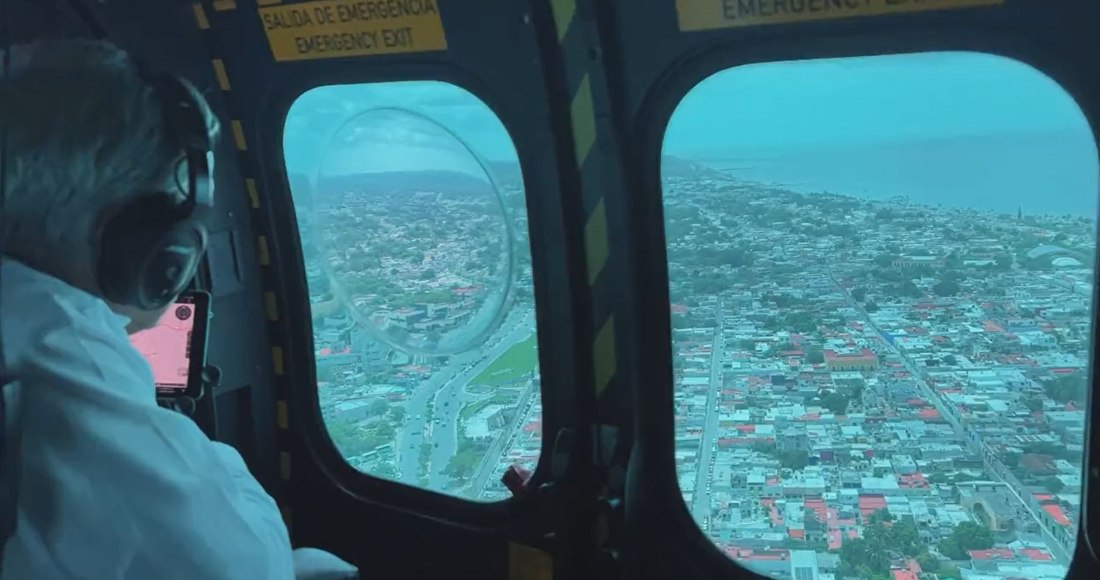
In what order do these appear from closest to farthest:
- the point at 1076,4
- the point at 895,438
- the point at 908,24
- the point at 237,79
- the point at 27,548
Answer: the point at 27,548 < the point at 1076,4 < the point at 908,24 < the point at 895,438 < the point at 237,79

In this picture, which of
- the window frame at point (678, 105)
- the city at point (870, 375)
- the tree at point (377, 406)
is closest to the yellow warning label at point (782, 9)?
the window frame at point (678, 105)

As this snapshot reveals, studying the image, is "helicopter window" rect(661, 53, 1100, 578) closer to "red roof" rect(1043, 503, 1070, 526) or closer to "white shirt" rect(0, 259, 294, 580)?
"red roof" rect(1043, 503, 1070, 526)

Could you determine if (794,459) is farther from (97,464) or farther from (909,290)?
(97,464)

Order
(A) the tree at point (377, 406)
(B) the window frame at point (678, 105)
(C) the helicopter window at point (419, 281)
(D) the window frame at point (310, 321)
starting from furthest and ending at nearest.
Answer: (A) the tree at point (377, 406) < (C) the helicopter window at point (419, 281) < (D) the window frame at point (310, 321) < (B) the window frame at point (678, 105)

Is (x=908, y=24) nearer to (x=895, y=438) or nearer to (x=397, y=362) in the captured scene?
(x=895, y=438)

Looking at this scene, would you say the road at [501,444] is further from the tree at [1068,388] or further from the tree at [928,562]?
the tree at [1068,388]

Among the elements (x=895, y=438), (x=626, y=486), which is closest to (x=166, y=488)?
(x=626, y=486)
